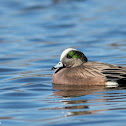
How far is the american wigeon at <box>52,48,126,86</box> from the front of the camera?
8.94 m

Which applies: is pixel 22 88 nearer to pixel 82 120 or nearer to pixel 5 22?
pixel 82 120

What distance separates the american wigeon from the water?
0.21 meters

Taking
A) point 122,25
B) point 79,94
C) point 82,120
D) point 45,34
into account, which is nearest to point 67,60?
point 79,94

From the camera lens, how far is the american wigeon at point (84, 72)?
8.94 metres

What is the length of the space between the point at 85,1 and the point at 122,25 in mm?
→ 5233

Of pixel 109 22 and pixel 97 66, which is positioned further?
pixel 109 22

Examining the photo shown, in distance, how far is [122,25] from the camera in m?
18.1

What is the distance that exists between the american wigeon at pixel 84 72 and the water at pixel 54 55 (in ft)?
0.68

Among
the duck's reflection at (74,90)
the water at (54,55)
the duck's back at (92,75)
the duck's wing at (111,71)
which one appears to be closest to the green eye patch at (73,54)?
the duck's back at (92,75)

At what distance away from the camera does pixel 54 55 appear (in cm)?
1347

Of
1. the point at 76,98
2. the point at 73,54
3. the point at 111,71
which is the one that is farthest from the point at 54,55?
the point at 76,98

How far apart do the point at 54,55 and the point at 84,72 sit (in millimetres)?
4410

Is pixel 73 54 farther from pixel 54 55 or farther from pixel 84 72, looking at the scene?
pixel 54 55

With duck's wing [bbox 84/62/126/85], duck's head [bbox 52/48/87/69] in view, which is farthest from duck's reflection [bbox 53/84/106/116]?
duck's head [bbox 52/48/87/69]
